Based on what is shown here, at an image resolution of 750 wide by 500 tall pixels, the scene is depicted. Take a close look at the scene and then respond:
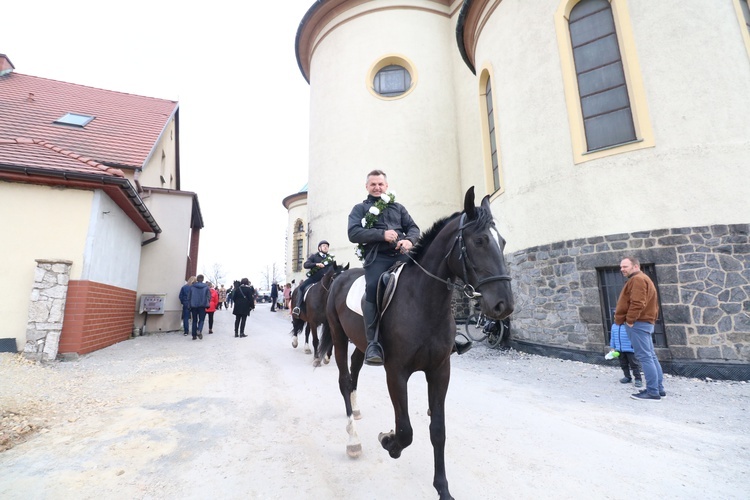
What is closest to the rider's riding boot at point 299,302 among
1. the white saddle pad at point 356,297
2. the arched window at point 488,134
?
the white saddle pad at point 356,297

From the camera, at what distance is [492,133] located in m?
10.7

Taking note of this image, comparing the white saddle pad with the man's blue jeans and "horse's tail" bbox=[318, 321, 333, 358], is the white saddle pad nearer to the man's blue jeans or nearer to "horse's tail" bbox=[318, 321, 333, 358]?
"horse's tail" bbox=[318, 321, 333, 358]

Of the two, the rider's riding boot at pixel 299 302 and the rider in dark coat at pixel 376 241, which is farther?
the rider's riding boot at pixel 299 302

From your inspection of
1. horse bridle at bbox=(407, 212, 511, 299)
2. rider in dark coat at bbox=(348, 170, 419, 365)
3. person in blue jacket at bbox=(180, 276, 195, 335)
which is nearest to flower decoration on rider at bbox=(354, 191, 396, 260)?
rider in dark coat at bbox=(348, 170, 419, 365)

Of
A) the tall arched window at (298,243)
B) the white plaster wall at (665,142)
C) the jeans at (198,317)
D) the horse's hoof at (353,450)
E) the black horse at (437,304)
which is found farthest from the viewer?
the tall arched window at (298,243)

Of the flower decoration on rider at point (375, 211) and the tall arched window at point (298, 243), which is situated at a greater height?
the tall arched window at point (298, 243)

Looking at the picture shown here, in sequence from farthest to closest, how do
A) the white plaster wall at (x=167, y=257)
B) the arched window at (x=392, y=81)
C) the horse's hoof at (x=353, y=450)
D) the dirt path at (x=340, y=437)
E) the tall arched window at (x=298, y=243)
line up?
the tall arched window at (x=298, y=243), the arched window at (x=392, y=81), the white plaster wall at (x=167, y=257), the horse's hoof at (x=353, y=450), the dirt path at (x=340, y=437)

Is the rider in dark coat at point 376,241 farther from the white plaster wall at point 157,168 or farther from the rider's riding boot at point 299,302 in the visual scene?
the white plaster wall at point 157,168

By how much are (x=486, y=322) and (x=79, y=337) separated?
8.75m

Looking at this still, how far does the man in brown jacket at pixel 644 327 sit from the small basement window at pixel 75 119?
14720 mm

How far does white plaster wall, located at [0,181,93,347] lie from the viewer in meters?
6.57

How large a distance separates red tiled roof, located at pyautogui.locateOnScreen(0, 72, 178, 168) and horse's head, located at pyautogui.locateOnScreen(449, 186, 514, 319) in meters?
9.61

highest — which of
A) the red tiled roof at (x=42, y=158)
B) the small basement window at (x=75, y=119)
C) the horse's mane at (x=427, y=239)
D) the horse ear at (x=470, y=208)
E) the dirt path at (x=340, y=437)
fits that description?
the small basement window at (x=75, y=119)

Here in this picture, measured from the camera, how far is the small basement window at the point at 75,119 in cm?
1072
